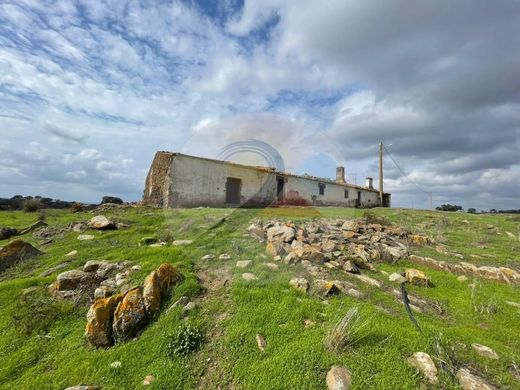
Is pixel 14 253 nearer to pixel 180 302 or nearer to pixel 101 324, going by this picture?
pixel 101 324

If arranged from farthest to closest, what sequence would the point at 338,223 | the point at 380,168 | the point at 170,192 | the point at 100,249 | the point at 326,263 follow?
the point at 380,168 < the point at 170,192 < the point at 338,223 < the point at 100,249 < the point at 326,263

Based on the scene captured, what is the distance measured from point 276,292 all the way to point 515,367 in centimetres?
327

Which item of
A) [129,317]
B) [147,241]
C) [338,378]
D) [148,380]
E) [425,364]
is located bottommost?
[148,380]

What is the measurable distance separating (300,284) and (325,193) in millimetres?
23169

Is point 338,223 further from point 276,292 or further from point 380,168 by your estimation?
point 380,168

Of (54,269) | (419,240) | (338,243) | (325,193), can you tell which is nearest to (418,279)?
(338,243)

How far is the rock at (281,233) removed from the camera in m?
7.53

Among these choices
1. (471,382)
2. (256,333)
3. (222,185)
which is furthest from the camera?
(222,185)

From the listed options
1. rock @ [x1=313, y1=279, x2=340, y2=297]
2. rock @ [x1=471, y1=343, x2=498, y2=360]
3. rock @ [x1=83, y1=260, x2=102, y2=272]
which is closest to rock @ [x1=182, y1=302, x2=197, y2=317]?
rock @ [x1=313, y1=279, x2=340, y2=297]

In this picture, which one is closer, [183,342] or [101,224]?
[183,342]

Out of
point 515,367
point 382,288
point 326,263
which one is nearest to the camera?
point 515,367

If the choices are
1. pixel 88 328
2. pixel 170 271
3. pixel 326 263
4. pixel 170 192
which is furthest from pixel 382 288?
pixel 170 192

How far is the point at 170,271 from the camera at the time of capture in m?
5.26

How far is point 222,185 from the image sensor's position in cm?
1912
